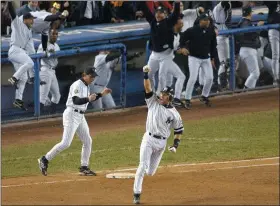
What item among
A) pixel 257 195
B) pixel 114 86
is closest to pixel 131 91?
pixel 114 86

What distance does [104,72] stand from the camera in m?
24.6

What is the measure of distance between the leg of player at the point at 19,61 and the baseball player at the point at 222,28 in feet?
17.2

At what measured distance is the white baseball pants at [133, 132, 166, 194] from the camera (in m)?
16.9

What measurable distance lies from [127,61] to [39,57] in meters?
2.52

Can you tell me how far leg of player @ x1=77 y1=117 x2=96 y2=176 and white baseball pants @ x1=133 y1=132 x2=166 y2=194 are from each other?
175 cm

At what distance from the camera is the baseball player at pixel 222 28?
85.1 feet

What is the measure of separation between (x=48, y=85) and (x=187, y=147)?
3791 mm

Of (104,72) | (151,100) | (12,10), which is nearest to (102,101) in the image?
(104,72)

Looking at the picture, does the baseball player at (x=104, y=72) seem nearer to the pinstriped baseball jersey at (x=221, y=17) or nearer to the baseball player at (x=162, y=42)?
the baseball player at (x=162, y=42)

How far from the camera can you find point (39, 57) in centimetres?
2348

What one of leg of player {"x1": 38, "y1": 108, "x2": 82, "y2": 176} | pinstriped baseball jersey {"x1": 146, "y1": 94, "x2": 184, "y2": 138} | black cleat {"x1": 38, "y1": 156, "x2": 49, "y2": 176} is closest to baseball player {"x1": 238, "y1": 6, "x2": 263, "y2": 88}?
leg of player {"x1": 38, "y1": 108, "x2": 82, "y2": 176}

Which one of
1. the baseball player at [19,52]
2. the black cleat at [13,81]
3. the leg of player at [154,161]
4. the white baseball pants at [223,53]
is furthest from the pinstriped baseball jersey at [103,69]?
the leg of player at [154,161]

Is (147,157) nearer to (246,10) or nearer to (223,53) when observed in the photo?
(223,53)

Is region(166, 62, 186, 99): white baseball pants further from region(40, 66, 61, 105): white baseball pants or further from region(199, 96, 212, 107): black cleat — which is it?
region(40, 66, 61, 105): white baseball pants
